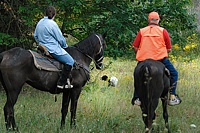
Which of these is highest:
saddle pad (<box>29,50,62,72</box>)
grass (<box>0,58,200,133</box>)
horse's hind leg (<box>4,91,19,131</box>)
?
saddle pad (<box>29,50,62,72</box>)

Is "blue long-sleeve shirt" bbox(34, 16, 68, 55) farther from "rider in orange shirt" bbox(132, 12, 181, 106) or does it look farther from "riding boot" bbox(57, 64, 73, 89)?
"rider in orange shirt" bbox(132, 12, 181, 106)

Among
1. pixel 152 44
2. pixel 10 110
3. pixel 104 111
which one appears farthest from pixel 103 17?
pixel 10 110

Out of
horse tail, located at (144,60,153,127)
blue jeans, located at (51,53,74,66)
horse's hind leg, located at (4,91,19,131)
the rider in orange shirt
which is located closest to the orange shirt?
the rider in orange shirt

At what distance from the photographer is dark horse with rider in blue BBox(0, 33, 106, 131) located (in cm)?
784

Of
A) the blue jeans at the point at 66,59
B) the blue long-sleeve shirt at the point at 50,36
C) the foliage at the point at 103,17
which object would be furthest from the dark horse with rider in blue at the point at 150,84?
the foliage at the point at 103,17

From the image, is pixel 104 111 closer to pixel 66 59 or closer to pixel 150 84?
pixel 66 59

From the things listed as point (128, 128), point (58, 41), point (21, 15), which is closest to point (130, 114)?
point (128, 128)

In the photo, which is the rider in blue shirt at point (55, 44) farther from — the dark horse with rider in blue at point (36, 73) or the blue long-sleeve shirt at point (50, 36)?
the dark horse with rider in blue at point (36, 73)

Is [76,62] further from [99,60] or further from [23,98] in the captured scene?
[23,98]

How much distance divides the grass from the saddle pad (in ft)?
3.68

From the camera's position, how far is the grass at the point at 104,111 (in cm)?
824

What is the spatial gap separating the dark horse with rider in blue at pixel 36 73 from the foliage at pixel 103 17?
88.5 inches

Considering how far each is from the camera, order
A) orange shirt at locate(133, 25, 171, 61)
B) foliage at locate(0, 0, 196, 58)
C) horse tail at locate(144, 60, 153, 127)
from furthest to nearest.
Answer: foliage at locate(0, 0, 196, 58) → orange shirt at locate(133, 25, 171, 61) → horse tail at locate(144, 60, 153, 127)

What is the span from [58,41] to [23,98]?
398cm
